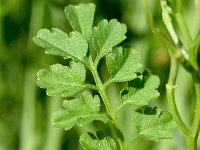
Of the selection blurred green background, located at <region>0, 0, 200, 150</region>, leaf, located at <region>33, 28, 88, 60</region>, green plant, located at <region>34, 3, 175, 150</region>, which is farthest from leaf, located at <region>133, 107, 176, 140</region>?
blurred green background, located at <region>0, 0, 200, 150</region>

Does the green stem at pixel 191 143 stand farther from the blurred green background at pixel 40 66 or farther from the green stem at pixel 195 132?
the blurred green background at pixel 40 66

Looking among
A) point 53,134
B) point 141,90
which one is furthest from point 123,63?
point 53,134

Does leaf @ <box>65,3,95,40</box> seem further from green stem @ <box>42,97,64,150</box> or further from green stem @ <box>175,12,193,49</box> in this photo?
green stem @ <box>42,97,64,150</box>

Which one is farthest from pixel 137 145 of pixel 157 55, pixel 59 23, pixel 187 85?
pixel 59 23

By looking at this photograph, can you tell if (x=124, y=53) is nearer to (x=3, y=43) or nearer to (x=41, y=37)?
(x=41, y=37)

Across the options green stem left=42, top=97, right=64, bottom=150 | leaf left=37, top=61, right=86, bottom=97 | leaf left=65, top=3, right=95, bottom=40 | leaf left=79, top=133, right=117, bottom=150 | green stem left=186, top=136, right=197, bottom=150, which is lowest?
green stem left=42, top=97, right=64, bottom=150

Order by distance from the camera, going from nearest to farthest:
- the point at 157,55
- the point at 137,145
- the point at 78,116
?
1. the point at 78,116
2. the point at 137,145
3. the point at 157,55

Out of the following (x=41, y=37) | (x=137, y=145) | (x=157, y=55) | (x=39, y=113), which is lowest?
(x=137, y=145)

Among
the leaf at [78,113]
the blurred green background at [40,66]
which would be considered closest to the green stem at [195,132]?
the leaf at [78,113]
